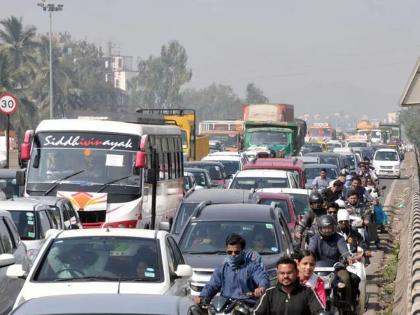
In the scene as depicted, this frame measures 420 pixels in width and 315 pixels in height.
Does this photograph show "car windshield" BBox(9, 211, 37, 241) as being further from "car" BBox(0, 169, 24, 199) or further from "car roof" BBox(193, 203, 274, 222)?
"car" BBox(0, 169, 24, 199)

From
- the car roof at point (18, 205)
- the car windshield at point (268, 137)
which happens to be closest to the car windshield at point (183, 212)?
the car roof at point (18, 205)

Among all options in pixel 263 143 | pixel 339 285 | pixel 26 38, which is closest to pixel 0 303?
pixel 339 285

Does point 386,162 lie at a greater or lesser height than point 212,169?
lesser

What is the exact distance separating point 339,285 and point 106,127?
11478mm

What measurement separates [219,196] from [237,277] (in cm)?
866

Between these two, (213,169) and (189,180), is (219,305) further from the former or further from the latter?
(213,169)

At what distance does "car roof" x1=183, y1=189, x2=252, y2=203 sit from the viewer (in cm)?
2000

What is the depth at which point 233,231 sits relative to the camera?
15.7 meters

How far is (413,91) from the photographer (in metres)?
16.4

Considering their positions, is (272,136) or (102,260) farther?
(272,136)

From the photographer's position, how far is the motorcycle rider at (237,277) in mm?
11750

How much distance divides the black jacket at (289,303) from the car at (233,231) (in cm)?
532

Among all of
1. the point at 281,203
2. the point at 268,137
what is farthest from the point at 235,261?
the point at 268,137

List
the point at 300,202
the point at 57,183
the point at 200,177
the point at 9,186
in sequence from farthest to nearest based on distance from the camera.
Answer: the point at 200,177 → the point at 9,186 → the point at 300,202 → the point at 57,183
